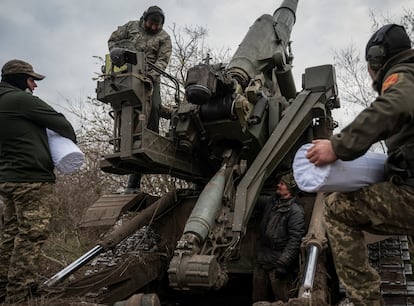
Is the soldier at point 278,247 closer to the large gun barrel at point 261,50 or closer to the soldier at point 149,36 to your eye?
the large gun barrel at point 261,50

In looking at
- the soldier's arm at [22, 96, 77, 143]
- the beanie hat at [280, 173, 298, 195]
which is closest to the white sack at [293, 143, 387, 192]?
the soldier's arm at [22, 96, 77, 143]

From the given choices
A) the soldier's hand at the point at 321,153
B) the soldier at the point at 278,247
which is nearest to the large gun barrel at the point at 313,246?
the soldier at the point at 278,247

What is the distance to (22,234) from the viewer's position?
464cm

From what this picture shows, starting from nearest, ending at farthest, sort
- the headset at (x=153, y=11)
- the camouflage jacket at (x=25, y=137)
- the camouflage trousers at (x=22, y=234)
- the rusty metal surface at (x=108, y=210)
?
the camouflage trousers at (x=22, y=234) < the camouflage jacket at (x=25, y=137) < the rusty metal surface at (x=108, y=210) < the headset at (x=153, y=11)

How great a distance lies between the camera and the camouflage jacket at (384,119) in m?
2.84

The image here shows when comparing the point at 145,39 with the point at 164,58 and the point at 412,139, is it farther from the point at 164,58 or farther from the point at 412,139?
the point at 412,139

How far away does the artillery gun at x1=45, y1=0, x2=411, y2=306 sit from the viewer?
4.77m

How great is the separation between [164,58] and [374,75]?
3649mm

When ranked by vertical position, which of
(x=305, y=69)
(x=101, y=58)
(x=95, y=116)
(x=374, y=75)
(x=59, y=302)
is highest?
(x=101, y=58)

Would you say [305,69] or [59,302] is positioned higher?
[305,69]

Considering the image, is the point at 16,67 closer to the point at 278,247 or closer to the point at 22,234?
the point at 22,234

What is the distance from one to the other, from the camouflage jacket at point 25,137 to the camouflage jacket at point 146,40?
1.95 m

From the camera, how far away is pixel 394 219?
320cm

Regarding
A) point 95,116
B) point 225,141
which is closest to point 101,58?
point 95,116
